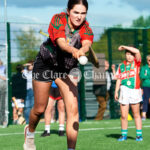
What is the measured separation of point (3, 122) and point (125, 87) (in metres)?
4.73

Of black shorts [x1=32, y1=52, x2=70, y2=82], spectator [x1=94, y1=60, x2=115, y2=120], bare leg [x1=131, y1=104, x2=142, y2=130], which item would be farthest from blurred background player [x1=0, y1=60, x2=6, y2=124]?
black shorts [x1=32, y1=52, x2=70, y2=82]

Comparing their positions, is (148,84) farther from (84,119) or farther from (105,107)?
(84,119)

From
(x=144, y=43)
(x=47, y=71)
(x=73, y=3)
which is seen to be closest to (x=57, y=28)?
(x=73, y=3)

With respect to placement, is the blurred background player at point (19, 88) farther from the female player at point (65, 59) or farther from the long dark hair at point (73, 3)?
the long dark hair at point (73, 3)

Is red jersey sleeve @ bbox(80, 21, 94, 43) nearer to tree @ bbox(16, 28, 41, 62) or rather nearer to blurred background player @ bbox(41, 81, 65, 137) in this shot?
blurred background player @ bbox(41, 81, 65, 137)

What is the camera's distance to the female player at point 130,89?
723 cm

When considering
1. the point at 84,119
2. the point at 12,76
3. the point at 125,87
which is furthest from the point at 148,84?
the point at 125,87

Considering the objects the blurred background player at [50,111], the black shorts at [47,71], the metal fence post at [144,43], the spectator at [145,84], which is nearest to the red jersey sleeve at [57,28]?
the black shorts at [47,71]

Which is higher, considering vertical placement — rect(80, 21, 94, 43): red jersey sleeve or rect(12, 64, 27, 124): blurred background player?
rect(80, 21, 94, 43): red jersey sleeve

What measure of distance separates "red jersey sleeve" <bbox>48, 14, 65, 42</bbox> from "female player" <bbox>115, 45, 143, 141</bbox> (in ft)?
8.76

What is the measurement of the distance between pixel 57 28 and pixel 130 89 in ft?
10.2

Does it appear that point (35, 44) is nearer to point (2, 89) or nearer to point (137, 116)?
point (2, 89)

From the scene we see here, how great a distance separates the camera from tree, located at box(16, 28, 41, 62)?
11.8m

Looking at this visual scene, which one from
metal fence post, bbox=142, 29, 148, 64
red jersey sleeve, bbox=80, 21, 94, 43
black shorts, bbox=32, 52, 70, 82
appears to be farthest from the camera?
metal fence post, bbox=142, 29, 148, 64
